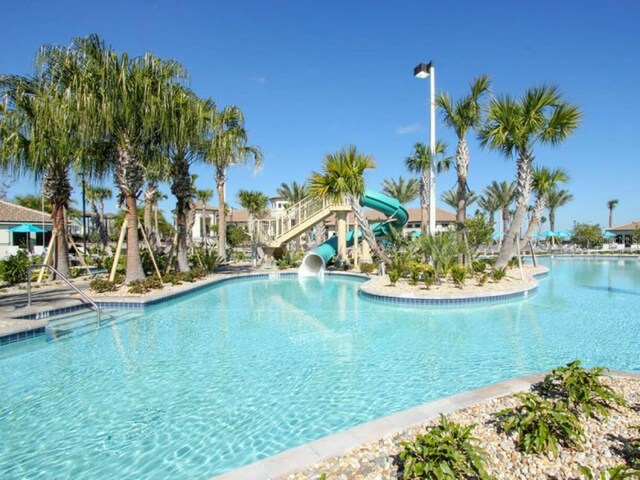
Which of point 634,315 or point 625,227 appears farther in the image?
point 625,227

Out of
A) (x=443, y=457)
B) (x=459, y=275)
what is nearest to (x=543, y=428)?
(x=443, y=457)

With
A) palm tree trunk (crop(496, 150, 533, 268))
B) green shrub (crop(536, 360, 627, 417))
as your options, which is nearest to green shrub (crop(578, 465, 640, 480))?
green shrub (crop(536, 360, 627, 417))

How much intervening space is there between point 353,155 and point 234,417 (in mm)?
12246

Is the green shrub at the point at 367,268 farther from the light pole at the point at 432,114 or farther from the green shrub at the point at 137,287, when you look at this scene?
the green shrub at the point at 137,287

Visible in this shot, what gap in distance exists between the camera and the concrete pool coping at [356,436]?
307 cm

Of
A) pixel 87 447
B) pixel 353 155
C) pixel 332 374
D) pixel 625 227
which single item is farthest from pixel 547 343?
pixel 625 227

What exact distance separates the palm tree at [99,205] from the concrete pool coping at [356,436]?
3000cm

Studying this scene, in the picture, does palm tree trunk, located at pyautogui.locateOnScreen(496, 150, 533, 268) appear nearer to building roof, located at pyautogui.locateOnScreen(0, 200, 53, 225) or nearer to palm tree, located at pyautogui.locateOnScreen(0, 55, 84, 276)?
palm tree, located at pyautogui.locateOnScreen(0, 55, 84, 276)

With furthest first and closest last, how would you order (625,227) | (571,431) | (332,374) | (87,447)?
(625,227) < (332,374) < (87,447) < (571,431)

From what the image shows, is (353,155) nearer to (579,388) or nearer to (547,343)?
(547,343)

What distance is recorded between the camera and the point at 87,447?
4062mm

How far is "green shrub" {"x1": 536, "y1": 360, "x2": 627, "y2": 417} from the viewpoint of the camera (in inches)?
157

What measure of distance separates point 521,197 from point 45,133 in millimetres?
17983

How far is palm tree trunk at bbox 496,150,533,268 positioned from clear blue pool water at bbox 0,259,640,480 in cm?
464
